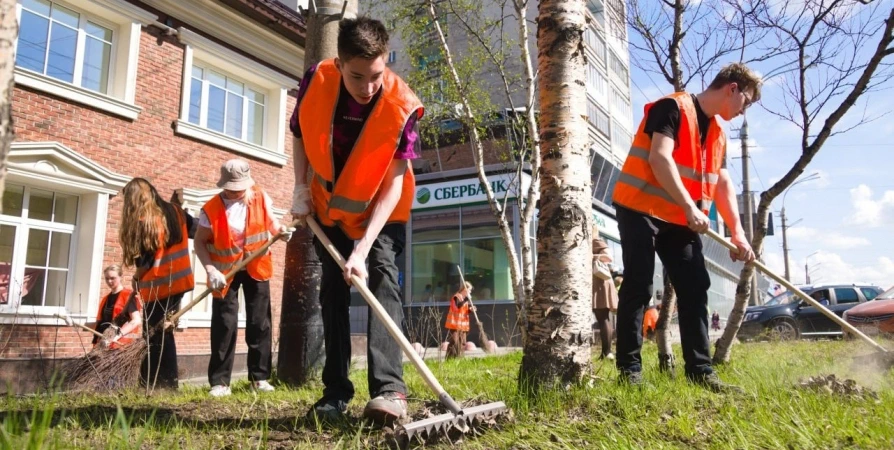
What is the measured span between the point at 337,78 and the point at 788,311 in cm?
1695

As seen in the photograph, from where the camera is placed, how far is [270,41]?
12.5m

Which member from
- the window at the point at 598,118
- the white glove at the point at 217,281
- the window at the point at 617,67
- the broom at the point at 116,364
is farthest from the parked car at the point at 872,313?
the window at the point at 617,67

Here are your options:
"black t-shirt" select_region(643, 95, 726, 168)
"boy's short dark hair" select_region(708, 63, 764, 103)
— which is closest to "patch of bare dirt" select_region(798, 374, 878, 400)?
"black t-shirt" select_region(643, 95, 726, 168)

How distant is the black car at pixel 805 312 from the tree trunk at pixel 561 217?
14610mm

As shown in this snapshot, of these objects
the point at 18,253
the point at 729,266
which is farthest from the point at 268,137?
Result: the point at 729,266

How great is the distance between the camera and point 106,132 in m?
9.74

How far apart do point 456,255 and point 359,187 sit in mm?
19122

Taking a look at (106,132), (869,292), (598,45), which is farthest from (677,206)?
(598,45)

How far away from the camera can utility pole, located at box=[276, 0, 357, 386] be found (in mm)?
5203

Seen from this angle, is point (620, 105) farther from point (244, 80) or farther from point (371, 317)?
point (371, 317)

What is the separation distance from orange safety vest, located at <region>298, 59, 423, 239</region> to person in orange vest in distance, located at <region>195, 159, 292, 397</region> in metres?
1.88

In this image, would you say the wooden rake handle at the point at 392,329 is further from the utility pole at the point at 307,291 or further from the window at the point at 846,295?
the window at the point at 846,295

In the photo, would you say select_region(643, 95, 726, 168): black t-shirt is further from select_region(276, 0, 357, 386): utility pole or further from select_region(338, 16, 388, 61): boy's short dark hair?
select_region(276, 0, 357, 386): utility pole

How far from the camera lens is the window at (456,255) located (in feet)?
70.4
